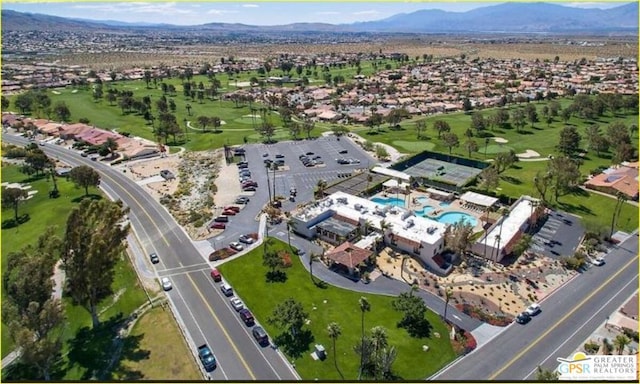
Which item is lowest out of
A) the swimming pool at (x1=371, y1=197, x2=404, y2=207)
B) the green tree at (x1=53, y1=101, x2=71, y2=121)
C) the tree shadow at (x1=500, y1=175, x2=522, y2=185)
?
the swimming pool at (x1=371, y1=197, x2=404, y2=207)

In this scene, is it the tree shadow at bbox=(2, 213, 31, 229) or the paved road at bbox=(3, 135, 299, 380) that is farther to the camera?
the tree shadow at bbox=(2, 213, 31, 229)

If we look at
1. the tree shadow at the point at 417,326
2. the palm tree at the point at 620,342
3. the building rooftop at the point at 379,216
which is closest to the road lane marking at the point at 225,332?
the tree shadow at the point at 417,326

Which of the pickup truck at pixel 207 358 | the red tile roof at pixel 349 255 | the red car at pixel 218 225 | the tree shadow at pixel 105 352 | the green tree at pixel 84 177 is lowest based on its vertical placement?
the tree shadow at pixel 105 352

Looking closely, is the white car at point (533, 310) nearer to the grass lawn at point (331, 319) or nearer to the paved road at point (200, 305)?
the grass lawn at point (331, 319)

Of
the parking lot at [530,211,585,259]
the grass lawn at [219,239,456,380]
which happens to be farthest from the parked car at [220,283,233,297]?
the parking lot at [530,211,585,259]

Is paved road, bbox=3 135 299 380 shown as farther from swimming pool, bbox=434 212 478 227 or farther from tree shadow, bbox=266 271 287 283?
swimming pool, bbox=434 212 478 227

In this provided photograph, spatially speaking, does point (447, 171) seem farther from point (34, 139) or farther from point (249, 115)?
point (34, 139)

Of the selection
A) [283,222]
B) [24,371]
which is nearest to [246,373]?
[24,371]
